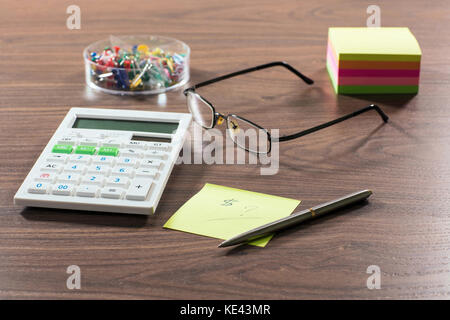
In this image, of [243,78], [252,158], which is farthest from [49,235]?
[243,78]

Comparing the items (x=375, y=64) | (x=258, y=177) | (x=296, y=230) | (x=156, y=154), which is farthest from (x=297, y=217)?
(x=375, y=64)

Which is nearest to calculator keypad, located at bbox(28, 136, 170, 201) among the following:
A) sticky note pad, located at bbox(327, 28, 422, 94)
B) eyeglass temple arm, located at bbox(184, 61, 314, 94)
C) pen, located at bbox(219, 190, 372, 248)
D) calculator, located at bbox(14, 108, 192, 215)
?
calculator, located at bbox(14, 108, 192, 215)

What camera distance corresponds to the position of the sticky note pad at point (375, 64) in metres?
1.13

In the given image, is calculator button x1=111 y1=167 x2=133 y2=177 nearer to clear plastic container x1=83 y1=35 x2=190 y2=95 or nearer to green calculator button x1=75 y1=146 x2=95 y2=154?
green calculator button x1=75 y1=146 x2=95 y2=154

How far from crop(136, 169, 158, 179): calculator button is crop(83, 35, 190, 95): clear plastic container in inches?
14.1

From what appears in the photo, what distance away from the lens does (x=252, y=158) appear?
3.17 feet

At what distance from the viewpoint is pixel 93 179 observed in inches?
33.0

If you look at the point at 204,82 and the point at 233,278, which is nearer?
the point at 233,278

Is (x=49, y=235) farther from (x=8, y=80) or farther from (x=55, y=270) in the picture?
(x=8, y=80)

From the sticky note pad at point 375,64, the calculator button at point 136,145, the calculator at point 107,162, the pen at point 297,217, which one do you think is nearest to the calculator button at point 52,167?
the calculator at point 107,162

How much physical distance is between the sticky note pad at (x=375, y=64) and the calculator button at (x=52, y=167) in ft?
1.90

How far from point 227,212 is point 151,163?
0.14 m

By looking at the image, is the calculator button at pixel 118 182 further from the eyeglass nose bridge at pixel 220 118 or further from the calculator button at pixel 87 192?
the eyeglass nose bridge at pixel 220 118
